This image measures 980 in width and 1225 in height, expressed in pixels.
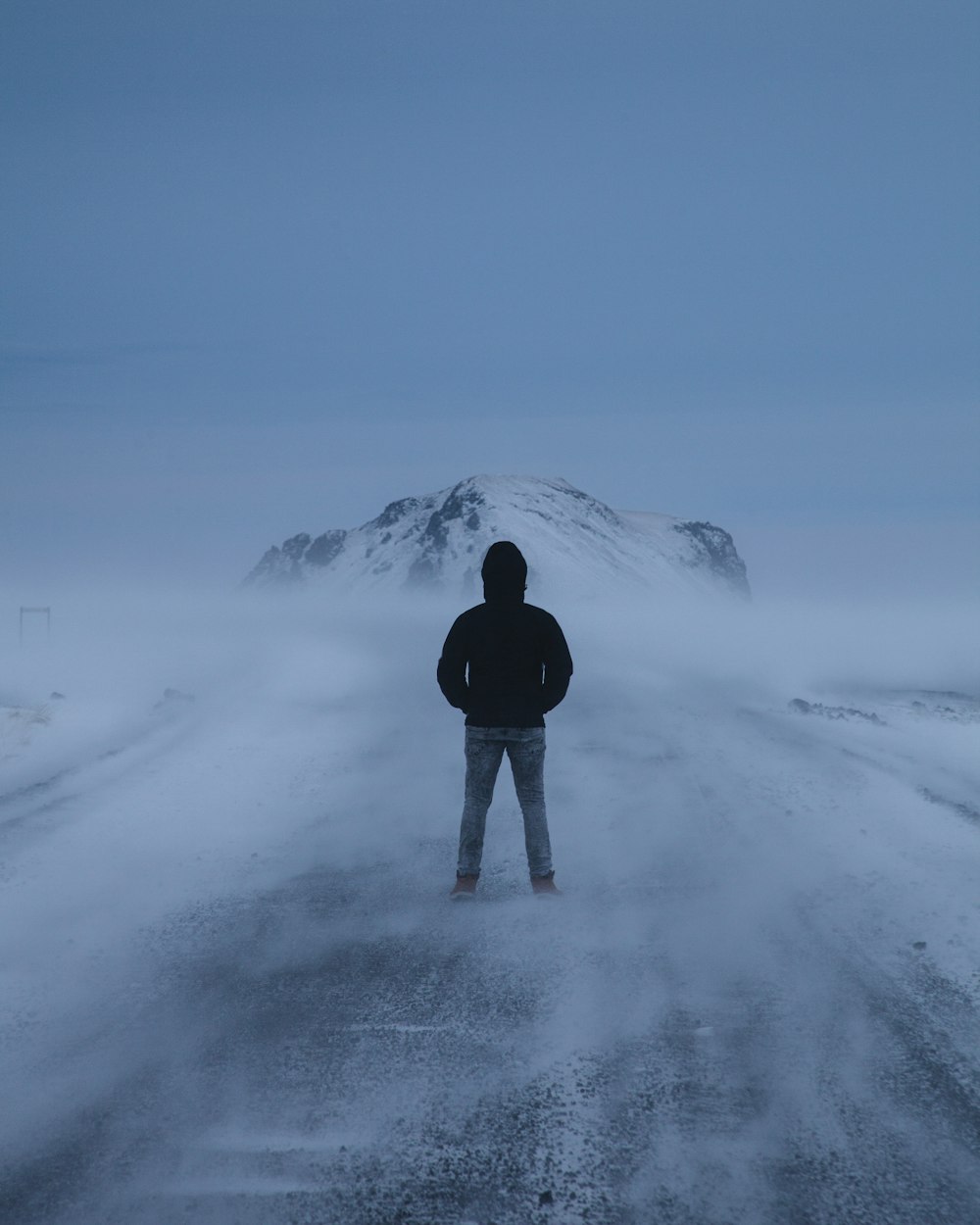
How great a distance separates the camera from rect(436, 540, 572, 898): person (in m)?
7.34

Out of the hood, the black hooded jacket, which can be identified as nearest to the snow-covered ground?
the black hooded jacket

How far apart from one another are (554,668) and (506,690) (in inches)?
13.9

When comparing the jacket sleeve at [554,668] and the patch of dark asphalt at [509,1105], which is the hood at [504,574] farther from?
the patch of dark asphalt at [509,1105]

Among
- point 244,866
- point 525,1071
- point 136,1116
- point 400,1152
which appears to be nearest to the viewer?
point 400,1152

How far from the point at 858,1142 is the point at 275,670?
20049 mm

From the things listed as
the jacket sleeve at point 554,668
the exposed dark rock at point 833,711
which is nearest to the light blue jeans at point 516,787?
the jacket sleeve at point 554,668

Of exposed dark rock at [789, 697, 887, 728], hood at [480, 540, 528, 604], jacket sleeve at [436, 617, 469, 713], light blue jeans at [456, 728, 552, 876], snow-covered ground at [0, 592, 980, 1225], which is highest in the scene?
hood at [480, 540, 528, 604]

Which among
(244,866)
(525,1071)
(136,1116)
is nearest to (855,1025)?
(525,1071)

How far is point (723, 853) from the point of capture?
8500 millimetres

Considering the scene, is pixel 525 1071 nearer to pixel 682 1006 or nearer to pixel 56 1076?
pixel 682 1006

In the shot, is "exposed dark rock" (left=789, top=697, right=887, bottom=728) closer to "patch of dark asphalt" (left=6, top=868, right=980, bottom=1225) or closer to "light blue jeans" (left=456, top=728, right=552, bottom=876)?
"light blue jeans" (left=456, top=728, right=552, bottom=876)

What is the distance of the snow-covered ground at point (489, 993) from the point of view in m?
3.80

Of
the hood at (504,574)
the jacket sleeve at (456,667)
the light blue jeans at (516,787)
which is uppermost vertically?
the hood at (504,574)

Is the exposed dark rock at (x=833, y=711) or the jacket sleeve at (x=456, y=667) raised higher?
the jacket sleeve at (x=456, y=667)
